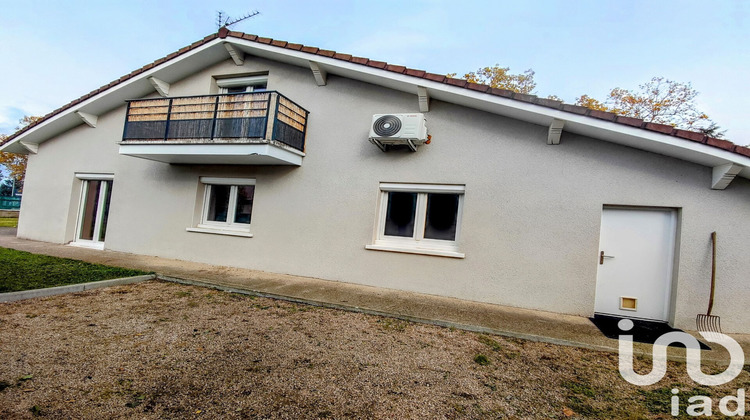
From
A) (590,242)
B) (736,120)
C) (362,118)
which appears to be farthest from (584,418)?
(736,120)

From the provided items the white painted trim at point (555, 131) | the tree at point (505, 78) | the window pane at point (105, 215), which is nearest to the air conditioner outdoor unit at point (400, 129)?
the white painted trim at point (555, 131)

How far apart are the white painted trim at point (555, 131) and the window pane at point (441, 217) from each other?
187 centimetres

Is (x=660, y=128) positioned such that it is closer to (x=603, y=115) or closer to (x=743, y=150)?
(x=603, y=115)

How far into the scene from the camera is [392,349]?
3.63 meters

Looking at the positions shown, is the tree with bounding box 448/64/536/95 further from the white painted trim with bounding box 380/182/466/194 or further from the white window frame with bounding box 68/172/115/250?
the white window frame with bounding box 68/172/115/250

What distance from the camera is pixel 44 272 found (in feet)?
19.4

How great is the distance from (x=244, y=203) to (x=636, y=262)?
26.6ft

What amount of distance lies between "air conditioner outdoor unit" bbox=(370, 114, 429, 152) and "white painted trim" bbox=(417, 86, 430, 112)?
35 cm

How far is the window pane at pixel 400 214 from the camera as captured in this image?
6621 millimetres

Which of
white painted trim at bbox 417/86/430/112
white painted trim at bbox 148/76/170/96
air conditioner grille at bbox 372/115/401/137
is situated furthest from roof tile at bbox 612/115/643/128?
white painted trim at bbox 148/76/170/96

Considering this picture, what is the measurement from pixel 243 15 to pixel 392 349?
849 centimetres

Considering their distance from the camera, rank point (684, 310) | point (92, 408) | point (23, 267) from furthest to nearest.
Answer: point (23, 267) < point (684, 310) < point (92, 408)

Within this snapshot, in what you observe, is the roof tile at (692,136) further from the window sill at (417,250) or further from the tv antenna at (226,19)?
the tv antenna at (226,19)

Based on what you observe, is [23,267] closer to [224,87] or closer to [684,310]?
[224,87]
